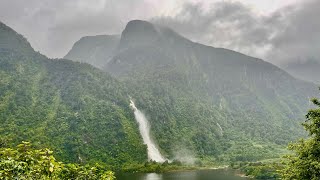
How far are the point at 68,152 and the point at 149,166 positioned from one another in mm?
43144

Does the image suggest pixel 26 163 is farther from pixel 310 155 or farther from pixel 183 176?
pixel 183 176

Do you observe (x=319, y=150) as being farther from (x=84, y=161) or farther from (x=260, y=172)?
(x=84, y=161)

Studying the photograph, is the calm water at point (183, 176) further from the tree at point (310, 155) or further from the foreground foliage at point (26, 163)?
the foreground foliage at point (26, 163)

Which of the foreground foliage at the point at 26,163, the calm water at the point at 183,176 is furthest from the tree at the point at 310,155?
the calm water at the point at 183,176

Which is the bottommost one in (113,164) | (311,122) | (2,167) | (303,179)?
(303,179)

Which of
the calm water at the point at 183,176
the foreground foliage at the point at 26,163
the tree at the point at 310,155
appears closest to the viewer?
the foreground foliage at the point at 26,163

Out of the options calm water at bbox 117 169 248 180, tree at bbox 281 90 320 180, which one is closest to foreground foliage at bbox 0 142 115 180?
tree at bbox 281 90 320 180

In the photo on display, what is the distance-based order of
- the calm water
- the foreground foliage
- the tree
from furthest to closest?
the calm water → the tree → the foreground foliage

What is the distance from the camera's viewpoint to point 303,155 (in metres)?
30.4

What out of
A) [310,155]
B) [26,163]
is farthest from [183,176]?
[26,163]

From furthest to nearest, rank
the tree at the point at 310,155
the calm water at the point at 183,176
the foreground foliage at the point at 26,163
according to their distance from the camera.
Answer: the calm water at the point at 183,176
the tree at the point at 310,155
the foreground foliage at the point at 26,163

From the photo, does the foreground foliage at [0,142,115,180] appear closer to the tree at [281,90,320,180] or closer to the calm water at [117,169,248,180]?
the tree at [281,90,320,180]

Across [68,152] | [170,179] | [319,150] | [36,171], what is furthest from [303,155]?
[68,152]

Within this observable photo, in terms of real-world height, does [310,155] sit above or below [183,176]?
below
